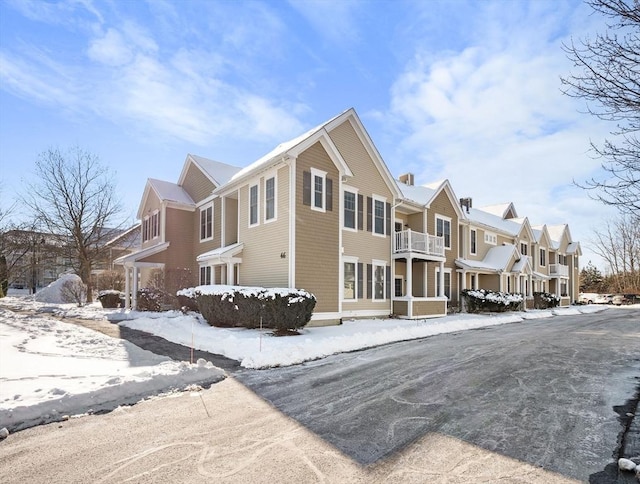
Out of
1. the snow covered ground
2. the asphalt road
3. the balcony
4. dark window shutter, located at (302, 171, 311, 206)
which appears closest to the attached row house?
dark window shutter, located at (302, 171, 311, 206)

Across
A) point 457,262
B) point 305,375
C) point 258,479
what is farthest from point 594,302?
point 258,479

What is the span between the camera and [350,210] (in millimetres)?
17781

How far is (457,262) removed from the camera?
82.8 ft

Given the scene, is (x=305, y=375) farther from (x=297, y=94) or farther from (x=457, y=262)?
(x=457, y=262)

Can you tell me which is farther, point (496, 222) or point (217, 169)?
point (496, 222)

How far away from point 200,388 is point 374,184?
14.6m

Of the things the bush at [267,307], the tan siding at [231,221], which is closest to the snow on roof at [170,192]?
the tan siding at [231,221]

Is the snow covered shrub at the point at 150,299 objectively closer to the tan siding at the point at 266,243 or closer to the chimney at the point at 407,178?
the tan siding at the point at 266,243

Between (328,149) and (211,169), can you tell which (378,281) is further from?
(211,169)

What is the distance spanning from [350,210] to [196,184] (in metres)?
10.9

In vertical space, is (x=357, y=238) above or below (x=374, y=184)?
below

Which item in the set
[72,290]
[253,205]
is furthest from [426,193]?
[72,290]

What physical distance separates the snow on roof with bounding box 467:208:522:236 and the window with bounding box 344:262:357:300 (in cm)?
1473

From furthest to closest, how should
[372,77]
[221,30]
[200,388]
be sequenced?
[372,77], [221,30], [200,388]
